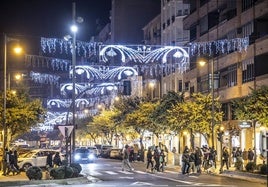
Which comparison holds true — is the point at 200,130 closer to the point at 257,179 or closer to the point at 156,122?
the point at 156,122

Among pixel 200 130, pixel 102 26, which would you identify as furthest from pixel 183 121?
pixel 102 26

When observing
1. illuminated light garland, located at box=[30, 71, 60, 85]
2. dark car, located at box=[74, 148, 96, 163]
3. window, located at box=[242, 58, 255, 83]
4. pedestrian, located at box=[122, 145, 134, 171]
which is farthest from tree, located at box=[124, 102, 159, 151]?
pedestrian, located at box=[122, 145, 134, 171]

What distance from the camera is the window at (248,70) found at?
5903cm

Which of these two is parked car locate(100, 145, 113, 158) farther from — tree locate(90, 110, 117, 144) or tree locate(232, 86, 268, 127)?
tree locate(232, 86, 268, 127)

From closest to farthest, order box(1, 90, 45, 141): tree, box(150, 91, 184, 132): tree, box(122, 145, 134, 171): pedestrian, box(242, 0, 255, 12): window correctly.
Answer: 1. box(122, 145, 134, 171): pedestrian
2. box(1, 90, 45, 141): tree
3. box(242, 0, 255, 12): window
4. box(150, 91, 184, 132): tree

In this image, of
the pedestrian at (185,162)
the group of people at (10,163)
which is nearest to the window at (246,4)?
the pedestrian at (185,162)

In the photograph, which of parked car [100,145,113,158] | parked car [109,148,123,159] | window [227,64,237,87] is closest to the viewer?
window [227,64,237,87]

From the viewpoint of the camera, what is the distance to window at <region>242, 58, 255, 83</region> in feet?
194

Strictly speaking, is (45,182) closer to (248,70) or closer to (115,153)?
(248,70)

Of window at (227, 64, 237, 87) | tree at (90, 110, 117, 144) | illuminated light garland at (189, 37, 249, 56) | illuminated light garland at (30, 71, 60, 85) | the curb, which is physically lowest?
the curb

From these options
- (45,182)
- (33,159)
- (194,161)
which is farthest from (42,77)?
(45,182)

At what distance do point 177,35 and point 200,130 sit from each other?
109 feet

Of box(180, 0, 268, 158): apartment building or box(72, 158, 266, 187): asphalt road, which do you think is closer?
box(72, 158, 266, 187): asphalt road

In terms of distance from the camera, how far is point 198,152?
146 feet
